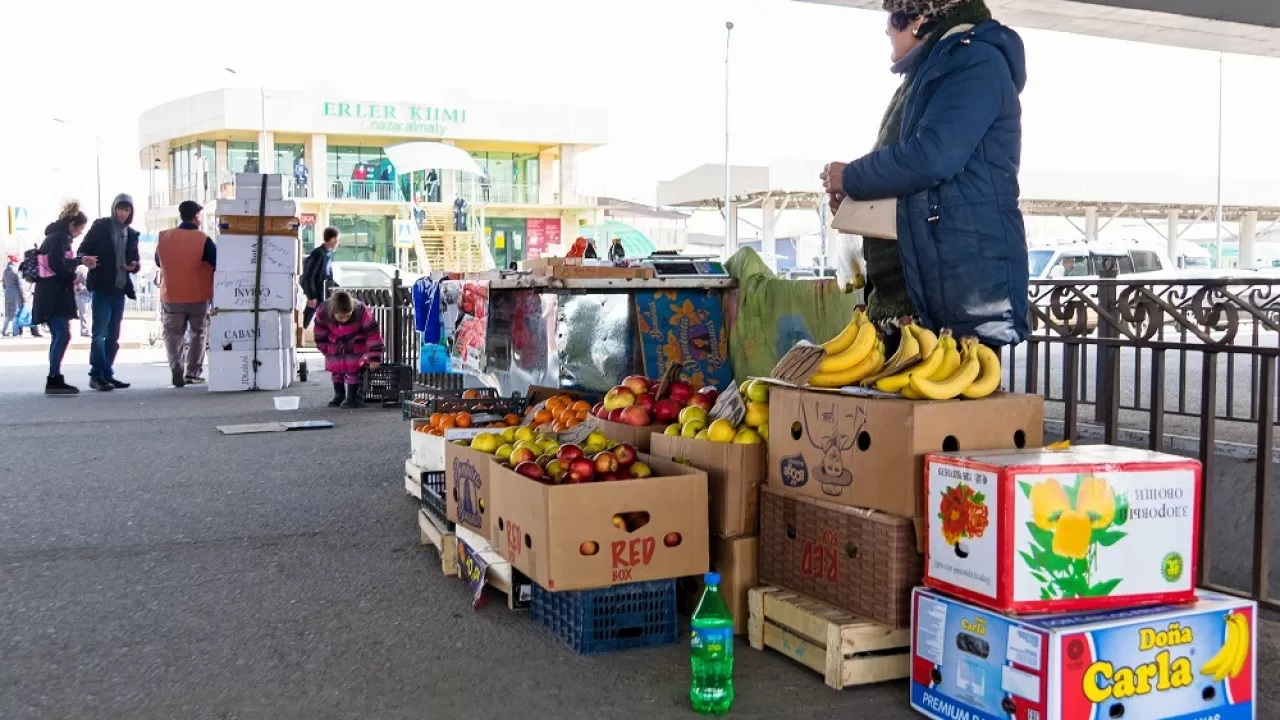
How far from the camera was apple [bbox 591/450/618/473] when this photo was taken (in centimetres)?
435

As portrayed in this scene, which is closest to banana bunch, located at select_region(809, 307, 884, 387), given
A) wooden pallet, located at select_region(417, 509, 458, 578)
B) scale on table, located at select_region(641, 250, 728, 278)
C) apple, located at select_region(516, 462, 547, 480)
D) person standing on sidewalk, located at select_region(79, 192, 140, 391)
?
apple, located at select_region(516, 462, 547, 480)

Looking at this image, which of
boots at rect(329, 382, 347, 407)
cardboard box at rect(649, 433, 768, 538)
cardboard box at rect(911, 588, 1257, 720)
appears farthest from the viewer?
boots at rect(329, 382, 347, 407)

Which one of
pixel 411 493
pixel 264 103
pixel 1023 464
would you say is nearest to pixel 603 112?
pixel 264 103

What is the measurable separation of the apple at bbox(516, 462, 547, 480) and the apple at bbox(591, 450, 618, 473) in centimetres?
20

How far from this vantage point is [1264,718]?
3402mm

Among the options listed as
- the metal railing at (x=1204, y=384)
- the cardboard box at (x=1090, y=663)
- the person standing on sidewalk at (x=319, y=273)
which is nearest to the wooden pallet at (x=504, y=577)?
the cardboard box at (x=1090, y=663)

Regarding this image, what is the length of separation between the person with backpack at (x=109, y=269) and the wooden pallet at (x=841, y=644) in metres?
11.8

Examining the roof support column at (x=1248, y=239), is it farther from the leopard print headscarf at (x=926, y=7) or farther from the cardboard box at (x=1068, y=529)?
the cardboard box at (x=1068, y=529)

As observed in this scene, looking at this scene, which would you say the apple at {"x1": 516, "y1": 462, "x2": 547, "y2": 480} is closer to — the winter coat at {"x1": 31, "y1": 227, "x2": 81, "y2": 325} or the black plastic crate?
the black plastic crate

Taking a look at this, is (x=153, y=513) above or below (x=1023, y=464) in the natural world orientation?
below

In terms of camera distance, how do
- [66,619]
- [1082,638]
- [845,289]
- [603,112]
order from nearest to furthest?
[1082,638] → [66,619] → [845,289] → [603,112]

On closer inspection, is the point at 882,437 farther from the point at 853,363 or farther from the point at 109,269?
the point at 109,269

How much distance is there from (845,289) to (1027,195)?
33.6 meters

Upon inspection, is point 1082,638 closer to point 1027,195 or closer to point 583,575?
point 583,575
